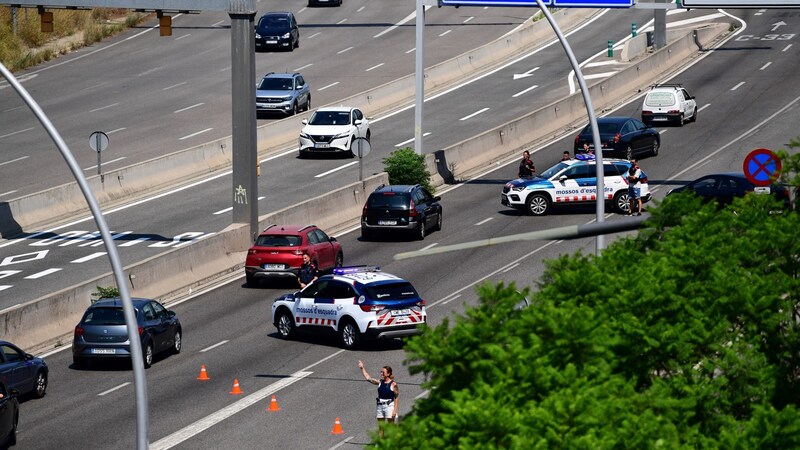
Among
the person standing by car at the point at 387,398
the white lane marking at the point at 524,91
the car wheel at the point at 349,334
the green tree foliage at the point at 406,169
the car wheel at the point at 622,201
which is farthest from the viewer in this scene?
the white lane marking at the point at 524,91

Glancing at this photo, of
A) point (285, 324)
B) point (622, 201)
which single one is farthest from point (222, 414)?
point (622, 201)

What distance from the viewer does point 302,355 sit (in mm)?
29562

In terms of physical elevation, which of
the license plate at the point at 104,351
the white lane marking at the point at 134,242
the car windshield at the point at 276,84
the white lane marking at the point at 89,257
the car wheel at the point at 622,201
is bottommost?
the white lane marking at the point at 134,242

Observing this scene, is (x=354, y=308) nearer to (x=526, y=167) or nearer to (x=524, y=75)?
(x=526, y=167)

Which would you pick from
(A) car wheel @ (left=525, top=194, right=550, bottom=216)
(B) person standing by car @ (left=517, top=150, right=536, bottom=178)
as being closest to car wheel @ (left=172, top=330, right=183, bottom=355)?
(A) car wheel @ (left=525, top=194, right=550, bottom=216)

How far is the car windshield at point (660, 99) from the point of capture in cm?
5453

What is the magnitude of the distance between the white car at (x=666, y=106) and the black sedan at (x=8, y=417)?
35.7 meters

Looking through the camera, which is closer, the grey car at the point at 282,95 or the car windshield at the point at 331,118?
the car windshield at the point at 331,118

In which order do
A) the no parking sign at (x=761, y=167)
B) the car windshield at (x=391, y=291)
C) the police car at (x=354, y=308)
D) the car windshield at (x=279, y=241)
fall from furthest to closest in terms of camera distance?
the car windshield at (x=279, y=241) < the car windshield at (x=391, y=291) < the police car at (x=354, y=308) < the no parking sign at (x=761, y=167)

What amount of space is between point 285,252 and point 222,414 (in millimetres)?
10975

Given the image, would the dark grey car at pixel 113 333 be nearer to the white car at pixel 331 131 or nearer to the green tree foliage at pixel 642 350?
the green tree foliage at pixel 642 350

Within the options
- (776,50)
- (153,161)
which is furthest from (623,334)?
(776,50)

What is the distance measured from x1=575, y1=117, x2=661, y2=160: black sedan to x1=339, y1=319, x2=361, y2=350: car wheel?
63.4 ft

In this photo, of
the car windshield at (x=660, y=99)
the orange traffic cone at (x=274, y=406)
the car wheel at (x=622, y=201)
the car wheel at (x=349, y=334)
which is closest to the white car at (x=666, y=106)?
the car windshield at (x=660, y=99)
